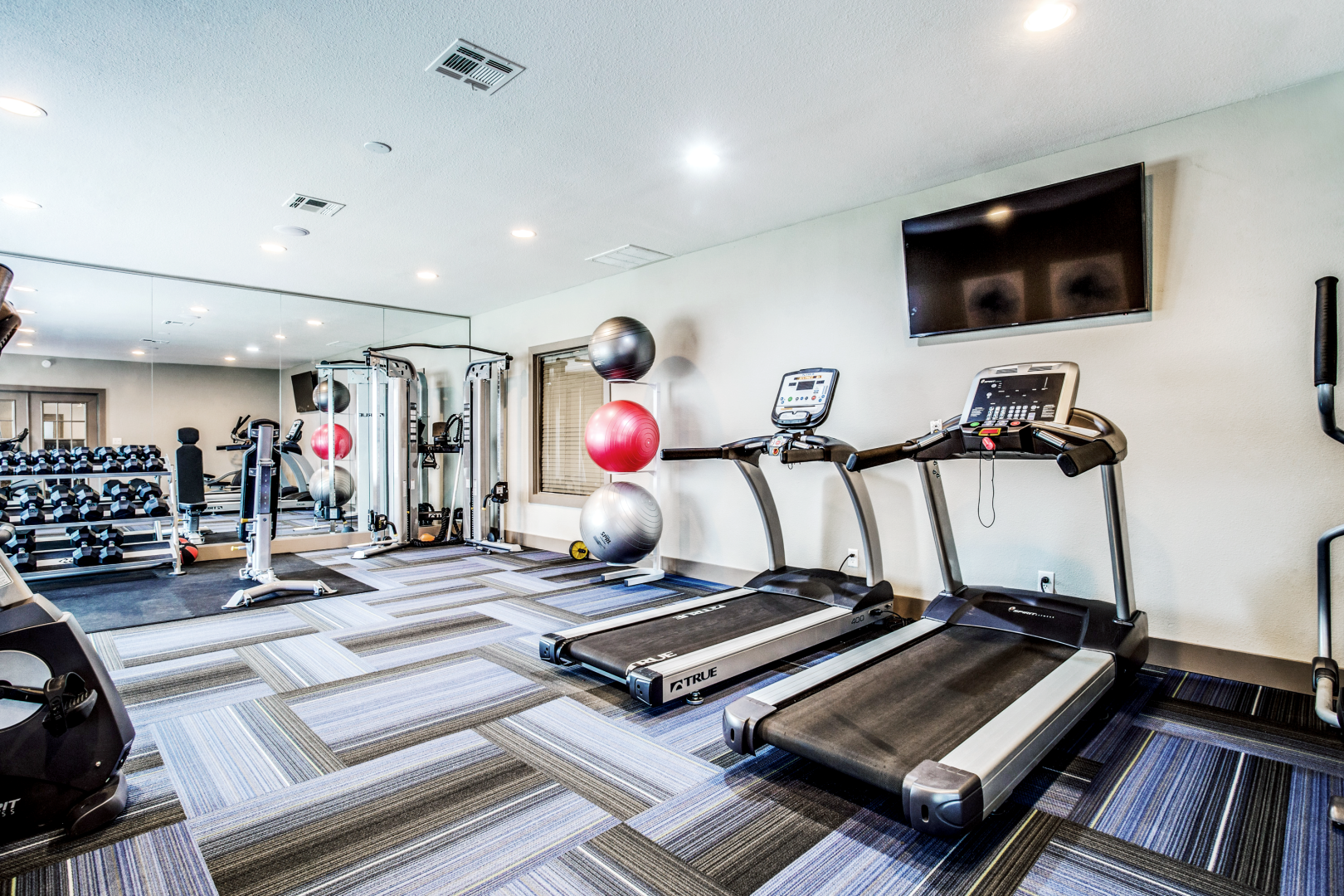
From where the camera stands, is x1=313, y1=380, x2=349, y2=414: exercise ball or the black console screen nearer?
the black console screen

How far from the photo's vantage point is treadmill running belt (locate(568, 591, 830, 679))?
293 centimetres

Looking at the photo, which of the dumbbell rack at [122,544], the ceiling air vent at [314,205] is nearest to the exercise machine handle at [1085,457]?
the ceiling air vent at [314,205]

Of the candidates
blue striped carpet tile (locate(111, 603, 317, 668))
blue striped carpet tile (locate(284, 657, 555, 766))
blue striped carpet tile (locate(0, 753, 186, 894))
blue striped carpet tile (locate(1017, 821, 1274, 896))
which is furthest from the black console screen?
blue striped carpet tile (locate(111, 603, 317, 668))

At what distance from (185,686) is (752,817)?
8.77 feet

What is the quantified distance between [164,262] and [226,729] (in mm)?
4591

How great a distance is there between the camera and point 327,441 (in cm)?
645

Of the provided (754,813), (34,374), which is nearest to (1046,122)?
(754,813)

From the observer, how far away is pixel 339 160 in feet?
11.3

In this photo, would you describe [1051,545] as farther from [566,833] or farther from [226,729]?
[226,729]

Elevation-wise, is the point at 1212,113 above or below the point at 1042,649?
above

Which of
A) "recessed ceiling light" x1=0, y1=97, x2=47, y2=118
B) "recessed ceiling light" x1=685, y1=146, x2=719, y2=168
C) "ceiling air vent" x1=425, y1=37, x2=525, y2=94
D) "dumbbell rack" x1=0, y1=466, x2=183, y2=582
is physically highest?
"recessed ceiling light" x1=0, y1=97, x2=47, y2=118

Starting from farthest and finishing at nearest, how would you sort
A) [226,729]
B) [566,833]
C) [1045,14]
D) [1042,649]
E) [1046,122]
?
1. [1046,122]
2. [1042,649]
3. [226,729]
4. [1045,14]
5. [566,833]

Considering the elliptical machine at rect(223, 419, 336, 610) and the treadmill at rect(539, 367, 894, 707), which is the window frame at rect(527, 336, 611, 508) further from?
the treadmill at rect(539, 367, 894, 707)

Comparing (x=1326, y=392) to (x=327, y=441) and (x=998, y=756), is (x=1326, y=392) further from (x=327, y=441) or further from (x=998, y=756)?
(x=327, y=441)
